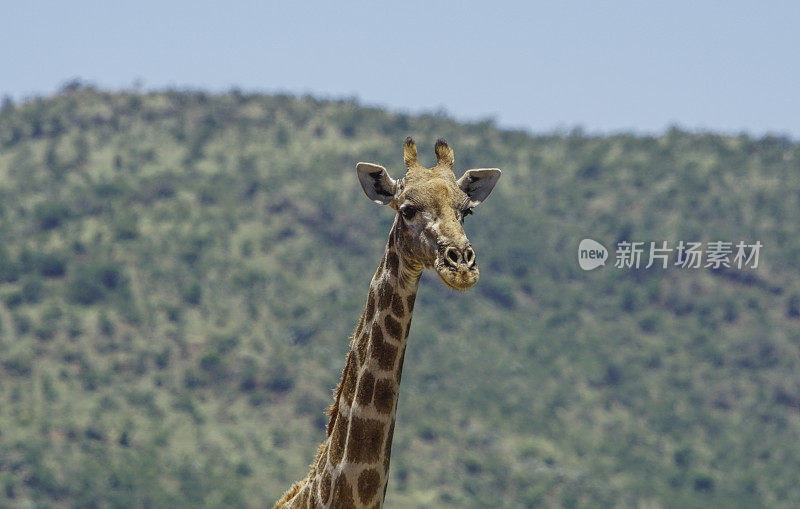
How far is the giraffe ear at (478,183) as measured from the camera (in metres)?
10.4

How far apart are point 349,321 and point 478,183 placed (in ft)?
179

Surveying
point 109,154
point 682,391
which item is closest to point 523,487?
point 682,391

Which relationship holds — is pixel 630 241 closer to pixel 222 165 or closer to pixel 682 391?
pixel 682 391

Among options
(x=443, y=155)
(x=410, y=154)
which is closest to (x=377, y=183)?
(x=410, y=154)

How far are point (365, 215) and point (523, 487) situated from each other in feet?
79.8

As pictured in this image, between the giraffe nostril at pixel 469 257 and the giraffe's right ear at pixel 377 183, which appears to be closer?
the giraffe nostril at pixel 469 257

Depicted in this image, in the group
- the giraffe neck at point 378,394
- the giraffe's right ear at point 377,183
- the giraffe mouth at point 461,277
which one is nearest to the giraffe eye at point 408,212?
the giraffe neck at point 378,394

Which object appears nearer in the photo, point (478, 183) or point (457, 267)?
point (457, 267)

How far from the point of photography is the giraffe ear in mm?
10391

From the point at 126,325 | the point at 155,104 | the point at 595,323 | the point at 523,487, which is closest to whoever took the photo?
the point at 523,487

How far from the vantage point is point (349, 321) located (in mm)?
64938

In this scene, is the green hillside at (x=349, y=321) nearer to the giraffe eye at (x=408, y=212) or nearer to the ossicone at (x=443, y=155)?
the ossicone at (x=443, y=155)

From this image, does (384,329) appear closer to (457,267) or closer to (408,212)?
(408,212)

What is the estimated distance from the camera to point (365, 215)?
7669cm
